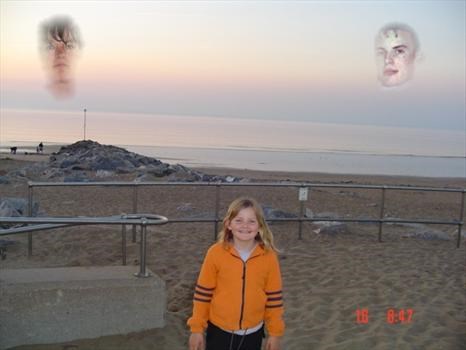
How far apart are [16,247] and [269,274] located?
5.11 m

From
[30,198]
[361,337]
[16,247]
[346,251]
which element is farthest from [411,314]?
[16,247]

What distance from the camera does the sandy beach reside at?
4.53 m

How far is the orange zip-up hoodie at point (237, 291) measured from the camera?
3031 millimetres

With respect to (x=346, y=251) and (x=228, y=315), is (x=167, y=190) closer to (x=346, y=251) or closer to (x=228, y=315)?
Answer: (x=346, y=251)

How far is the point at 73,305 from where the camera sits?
13.5ft

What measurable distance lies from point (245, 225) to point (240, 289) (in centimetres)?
34

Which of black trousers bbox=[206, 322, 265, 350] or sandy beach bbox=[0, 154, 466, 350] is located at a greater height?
black trousers bbox=[206, 322, 265, 350]

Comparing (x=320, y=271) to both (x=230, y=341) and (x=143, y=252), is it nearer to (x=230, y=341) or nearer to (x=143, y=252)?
(x=143, y=252)

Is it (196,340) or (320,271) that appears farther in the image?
(320,271)

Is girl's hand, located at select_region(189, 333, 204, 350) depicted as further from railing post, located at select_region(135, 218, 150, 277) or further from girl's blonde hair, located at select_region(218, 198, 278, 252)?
railing post, located at select_region(135, 218, 150, 277)

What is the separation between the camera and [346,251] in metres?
7.61
